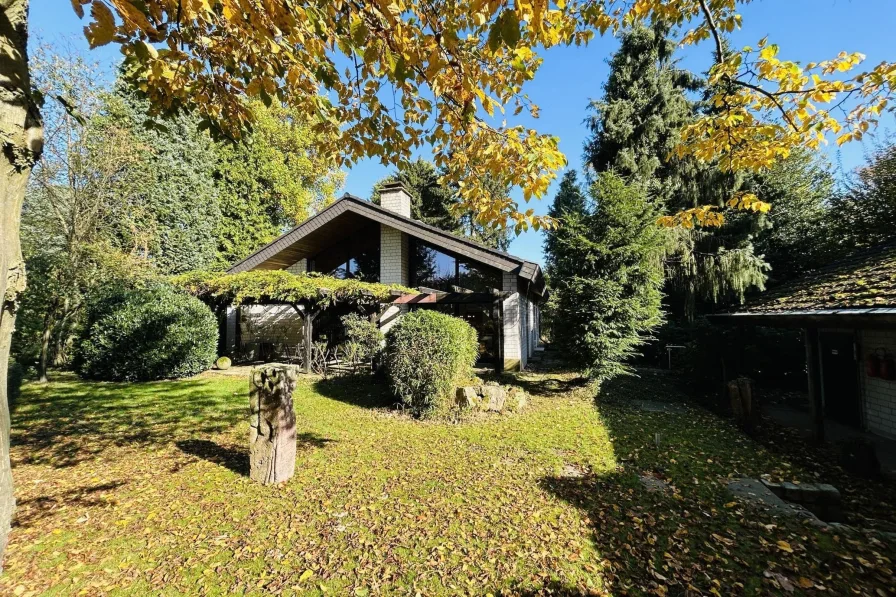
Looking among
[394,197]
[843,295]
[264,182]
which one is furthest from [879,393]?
[264,182]

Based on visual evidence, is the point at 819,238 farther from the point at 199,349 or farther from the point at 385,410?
the point at 199,349

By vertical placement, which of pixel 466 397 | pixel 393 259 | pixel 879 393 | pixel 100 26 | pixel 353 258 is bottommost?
pixel 466 397

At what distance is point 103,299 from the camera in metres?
10.2

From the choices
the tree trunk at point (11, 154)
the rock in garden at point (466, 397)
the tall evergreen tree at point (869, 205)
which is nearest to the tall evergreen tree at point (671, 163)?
the tall evergreen tree at point (869, 205)

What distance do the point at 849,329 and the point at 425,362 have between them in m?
8.23

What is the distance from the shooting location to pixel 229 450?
5180 millimetres

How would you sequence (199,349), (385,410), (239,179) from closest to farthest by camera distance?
1. (385,410)
2. (199,349)
3. (239,179)

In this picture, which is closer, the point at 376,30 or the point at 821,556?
the point at 376,30

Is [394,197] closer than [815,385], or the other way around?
[815,385]

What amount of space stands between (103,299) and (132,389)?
11.0ft

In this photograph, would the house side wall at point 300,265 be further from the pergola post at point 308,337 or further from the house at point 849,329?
the house at point 849,329

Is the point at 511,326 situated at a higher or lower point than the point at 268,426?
higher

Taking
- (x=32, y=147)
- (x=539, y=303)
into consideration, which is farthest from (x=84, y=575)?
(x=539, y=303)

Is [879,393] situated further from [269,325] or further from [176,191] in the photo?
[176,191]
